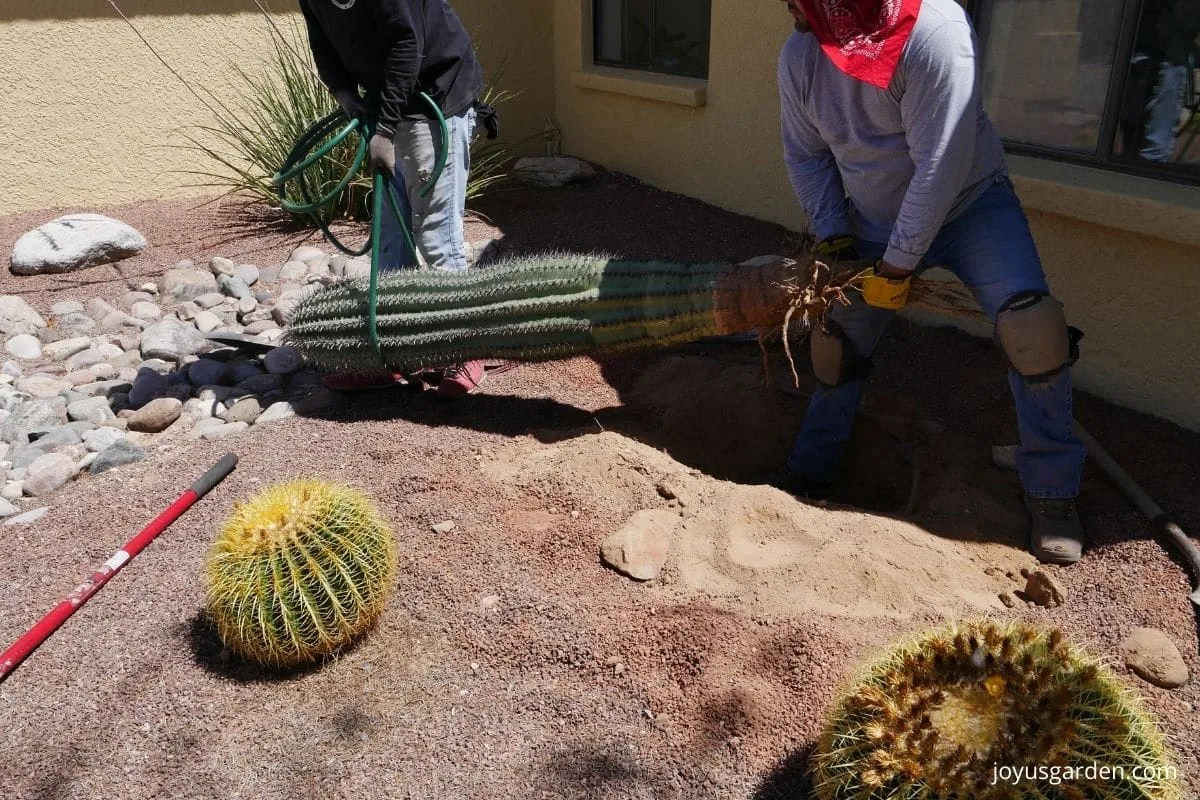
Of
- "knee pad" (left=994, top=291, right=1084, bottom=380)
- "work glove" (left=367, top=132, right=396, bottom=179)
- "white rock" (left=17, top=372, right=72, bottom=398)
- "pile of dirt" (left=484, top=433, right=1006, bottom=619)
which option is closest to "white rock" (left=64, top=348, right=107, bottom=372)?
"white rock" (left=17, top=372, right=72, bottom=398)

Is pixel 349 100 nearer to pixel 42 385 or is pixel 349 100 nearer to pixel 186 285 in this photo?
pixel 42 385

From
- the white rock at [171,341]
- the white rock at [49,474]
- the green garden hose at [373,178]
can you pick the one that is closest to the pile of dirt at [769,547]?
the green garden hose at [373,178]

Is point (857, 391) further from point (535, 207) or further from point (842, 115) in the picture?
point (535, 207)

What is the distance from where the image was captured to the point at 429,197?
4.27m

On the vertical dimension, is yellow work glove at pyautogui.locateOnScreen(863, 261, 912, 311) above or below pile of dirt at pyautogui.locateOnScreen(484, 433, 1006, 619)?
above

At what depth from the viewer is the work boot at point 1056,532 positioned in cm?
311

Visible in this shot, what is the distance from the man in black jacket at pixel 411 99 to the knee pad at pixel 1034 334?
7.57ft

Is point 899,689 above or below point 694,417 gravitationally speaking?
above

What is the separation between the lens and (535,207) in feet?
23.9

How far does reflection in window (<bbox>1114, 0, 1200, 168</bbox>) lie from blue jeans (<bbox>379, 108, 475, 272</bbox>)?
2.82 metres

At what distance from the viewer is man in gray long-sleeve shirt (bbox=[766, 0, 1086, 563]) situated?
2740 mm

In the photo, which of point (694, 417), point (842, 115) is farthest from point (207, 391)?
point (842, 115)

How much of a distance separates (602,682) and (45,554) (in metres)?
2.08
